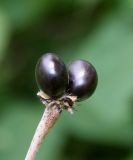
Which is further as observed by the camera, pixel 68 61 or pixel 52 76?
pixel 68 61

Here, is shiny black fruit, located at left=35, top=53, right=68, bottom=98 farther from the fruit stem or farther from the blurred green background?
the blurred green background

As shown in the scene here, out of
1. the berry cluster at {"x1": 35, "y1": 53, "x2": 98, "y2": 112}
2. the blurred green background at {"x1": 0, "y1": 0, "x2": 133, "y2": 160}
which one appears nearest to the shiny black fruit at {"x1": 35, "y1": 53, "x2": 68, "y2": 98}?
the berry cluster at {"x1": 35, "y1": 53, "x2": 98, "y2": 112}

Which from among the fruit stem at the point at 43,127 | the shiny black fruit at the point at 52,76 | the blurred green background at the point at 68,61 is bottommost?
the fruit stem at the point at 43,127

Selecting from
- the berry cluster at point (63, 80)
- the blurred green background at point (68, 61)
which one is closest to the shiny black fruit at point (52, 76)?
the berry cluster at point (63, 80)

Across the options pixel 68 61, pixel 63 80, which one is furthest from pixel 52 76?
pixel 68 61

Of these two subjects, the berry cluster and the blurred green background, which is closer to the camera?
the berry cluster

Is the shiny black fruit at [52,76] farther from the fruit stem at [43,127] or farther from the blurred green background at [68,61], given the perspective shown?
the blurred green background at [68,61]

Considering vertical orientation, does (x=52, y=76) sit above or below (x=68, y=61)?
below

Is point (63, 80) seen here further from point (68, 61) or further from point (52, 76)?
point (68, 61)

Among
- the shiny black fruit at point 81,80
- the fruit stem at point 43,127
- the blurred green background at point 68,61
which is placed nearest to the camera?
the fruit stem at point 43,127
